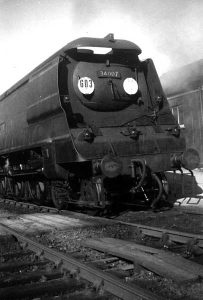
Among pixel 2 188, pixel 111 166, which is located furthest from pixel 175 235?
pixel 2 188

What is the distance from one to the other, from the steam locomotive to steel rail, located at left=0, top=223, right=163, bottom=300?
92.6 inches

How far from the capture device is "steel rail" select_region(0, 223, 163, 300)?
2.90 meters

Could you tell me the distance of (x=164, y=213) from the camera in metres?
7.14

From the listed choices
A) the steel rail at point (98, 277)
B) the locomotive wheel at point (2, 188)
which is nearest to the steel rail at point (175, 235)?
the steel rail at point (98, 277)

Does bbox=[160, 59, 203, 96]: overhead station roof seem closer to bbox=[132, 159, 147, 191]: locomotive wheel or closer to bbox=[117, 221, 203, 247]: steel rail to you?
bbox=[132, 159, 147, 191]: locomotive wheel

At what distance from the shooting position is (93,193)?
274 inches

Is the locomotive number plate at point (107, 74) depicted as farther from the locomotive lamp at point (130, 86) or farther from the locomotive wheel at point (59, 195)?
the locomotive wheel at point (59, 195)

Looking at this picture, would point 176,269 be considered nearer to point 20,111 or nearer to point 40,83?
point 40,83

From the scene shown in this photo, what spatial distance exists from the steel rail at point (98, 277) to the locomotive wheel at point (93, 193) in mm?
2159

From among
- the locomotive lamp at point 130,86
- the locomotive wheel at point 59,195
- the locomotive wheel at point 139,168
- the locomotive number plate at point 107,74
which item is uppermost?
the locomotive number plate at point 107,74

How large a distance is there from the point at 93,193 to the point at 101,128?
3.85ft

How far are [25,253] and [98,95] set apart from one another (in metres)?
3.76

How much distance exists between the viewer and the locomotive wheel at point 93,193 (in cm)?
674

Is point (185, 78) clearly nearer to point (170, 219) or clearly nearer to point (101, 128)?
point (101, 128)
